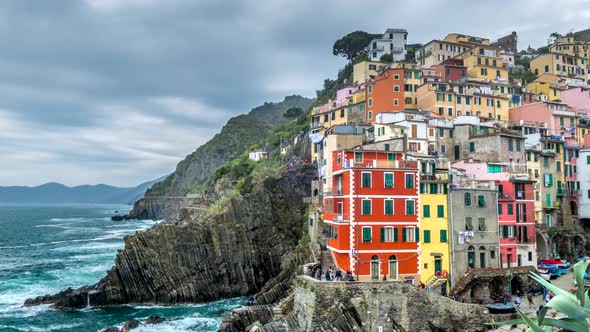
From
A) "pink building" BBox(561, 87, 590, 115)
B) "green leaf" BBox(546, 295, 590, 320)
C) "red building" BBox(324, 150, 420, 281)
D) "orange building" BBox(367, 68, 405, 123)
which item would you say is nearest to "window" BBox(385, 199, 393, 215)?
"red building" BBox(324, 150, 420, 281)

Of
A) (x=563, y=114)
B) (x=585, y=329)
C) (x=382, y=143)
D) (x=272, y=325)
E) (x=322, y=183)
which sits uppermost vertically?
(x=563, y=114)

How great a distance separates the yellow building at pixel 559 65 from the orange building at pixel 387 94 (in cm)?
4113

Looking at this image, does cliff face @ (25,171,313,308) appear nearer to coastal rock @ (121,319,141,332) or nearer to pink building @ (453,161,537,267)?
coastal rock @ (121,319,141,332)

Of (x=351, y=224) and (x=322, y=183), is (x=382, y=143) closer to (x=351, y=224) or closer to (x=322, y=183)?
(x=322, y=183)

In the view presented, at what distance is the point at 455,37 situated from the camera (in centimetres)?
9856

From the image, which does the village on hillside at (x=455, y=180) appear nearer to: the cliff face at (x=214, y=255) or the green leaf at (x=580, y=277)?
the cliff face at (x=214, y=255)

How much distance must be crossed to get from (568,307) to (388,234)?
3570 centimetres

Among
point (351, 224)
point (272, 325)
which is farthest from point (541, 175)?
point (272, 325)

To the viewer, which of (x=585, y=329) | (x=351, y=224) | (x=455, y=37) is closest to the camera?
(x=585, y=329)

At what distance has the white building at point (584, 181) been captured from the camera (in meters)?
58.2

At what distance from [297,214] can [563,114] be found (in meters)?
39.9

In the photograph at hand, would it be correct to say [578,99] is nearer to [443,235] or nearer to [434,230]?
[443,235]

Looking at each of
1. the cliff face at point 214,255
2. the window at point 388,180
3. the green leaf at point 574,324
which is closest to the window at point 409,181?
the window at point 388,180

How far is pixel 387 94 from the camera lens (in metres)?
71.8
